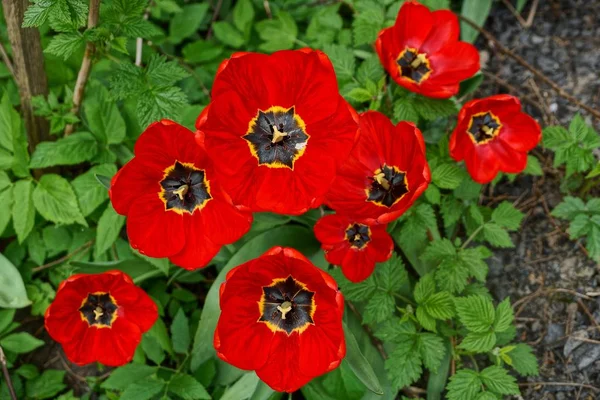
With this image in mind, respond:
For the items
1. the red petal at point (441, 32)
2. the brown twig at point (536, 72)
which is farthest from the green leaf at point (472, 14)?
the red petal at point (441, 32)

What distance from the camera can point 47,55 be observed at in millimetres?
2943

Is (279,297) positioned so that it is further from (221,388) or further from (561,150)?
(561,150)

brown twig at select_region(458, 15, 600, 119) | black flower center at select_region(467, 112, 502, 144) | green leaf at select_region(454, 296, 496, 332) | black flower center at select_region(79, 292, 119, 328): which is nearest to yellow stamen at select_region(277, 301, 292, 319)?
green leaf at select_region(454, 296, 496, 332)

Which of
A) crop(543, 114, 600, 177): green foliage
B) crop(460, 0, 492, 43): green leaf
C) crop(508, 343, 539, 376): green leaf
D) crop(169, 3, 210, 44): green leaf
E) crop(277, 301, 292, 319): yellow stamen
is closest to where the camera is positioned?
crop(277, 301, 292, 319): yellow stamen

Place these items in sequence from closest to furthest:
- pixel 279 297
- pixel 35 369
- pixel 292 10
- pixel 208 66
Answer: pixel 279 297, pixel 35 369, pixel 208 66, pixel 292 10

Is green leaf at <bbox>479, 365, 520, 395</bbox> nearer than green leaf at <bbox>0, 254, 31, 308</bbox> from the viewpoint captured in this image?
Yes

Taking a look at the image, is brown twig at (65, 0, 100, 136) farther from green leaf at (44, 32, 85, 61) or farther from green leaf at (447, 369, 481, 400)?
green leaf at (447, 369, 481, 400)

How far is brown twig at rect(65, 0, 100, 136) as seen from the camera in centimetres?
231

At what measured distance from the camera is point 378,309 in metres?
2.40

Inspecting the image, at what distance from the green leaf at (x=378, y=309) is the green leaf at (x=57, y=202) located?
46.9 inches

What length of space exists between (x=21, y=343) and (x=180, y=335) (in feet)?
2.21

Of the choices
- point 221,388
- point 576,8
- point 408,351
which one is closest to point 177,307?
point 221,388

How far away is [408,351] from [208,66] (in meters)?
1.64

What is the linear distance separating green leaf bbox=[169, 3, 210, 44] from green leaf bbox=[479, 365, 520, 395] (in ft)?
6.64
